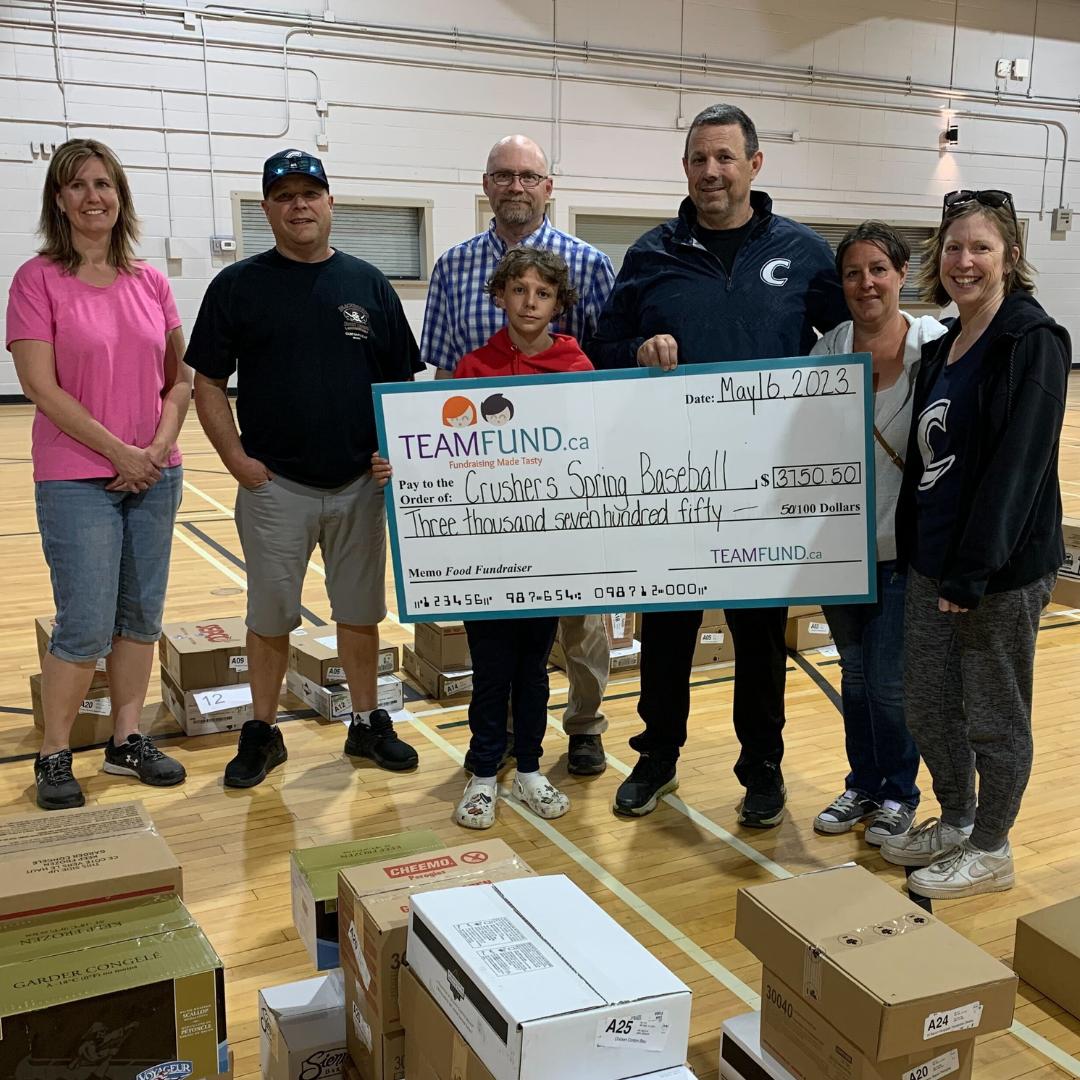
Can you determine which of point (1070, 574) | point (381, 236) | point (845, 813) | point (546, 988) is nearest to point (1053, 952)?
point (845, 813)

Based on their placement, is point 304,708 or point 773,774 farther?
point 304,708

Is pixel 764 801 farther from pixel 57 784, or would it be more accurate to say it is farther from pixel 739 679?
pixel 57 784

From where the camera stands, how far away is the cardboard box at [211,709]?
150 inches

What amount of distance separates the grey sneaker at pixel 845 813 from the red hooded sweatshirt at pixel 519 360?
4.72 ft

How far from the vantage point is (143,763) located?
342 centimetres

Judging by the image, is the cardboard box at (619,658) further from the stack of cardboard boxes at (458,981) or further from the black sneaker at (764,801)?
the stack of cardboard boxes at (458,981)

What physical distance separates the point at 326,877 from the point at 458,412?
4.14 ft

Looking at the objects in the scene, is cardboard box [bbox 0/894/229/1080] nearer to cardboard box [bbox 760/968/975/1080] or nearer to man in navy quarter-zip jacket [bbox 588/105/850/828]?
cardboard box [bbox 760/968/975/1080]

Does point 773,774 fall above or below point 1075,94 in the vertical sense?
below

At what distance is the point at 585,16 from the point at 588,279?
10.9 metres

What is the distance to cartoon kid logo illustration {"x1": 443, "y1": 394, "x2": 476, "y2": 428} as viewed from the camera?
2.88m

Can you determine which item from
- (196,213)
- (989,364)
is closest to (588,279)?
(989,364)

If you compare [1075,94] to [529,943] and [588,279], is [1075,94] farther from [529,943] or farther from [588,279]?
[529,943]

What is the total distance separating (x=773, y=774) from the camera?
Result: 10.4 ft
